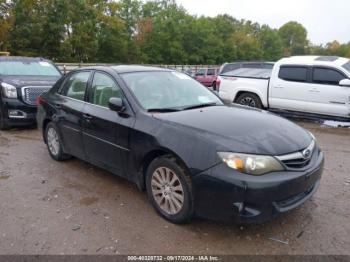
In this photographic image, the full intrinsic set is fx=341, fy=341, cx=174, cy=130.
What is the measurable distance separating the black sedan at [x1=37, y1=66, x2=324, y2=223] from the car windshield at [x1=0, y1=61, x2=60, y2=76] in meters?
4.30

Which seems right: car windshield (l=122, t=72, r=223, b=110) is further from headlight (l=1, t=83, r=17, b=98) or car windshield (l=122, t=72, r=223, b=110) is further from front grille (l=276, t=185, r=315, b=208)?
headlight (l=1, t=83, r=17, b=98)

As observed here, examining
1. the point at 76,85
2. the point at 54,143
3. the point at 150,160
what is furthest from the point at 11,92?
the point at 150,160

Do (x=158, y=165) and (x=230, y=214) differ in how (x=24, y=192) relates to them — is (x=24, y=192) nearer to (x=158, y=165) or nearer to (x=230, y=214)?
(x=158, y=165)

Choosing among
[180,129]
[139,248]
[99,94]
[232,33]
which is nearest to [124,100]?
[99,94]

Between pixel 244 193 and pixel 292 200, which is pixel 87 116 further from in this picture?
pixel 292 200

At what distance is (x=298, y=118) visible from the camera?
→ 994 cm

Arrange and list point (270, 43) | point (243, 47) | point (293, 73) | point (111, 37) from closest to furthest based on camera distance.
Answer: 1. point (293, 73)
2. point (111, 37)
3. point (243, 47)
4. point (270, 43)

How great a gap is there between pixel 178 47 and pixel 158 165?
47.6 metres

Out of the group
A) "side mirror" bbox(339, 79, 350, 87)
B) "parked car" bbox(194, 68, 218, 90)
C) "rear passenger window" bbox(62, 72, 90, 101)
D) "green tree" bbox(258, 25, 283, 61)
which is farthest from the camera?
"green tree" bbox(258, 25, 283, 61)

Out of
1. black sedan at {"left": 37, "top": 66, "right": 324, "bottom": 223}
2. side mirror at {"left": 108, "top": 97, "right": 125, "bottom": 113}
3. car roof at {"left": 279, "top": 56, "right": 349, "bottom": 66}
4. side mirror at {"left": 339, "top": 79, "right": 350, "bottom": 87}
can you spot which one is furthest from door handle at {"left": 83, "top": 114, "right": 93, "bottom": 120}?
car roof at {"left": 279, "top": 56, "right": 349, "bottom": 66}

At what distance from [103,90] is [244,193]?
7.94ft

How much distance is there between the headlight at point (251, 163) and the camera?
3041 millimetres

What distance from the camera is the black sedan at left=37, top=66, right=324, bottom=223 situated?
10.0ft

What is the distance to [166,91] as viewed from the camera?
4.34m
